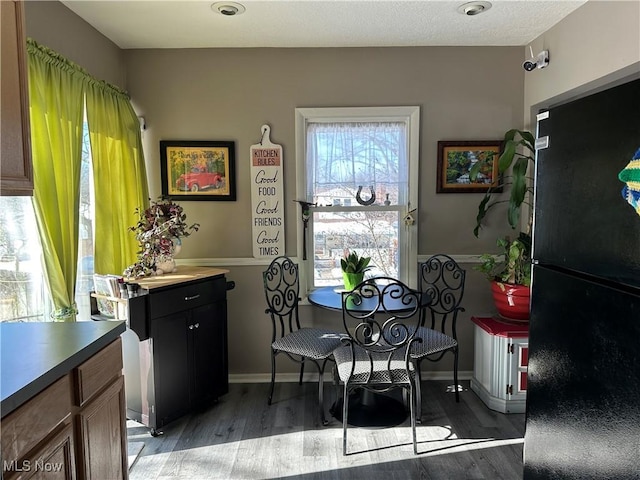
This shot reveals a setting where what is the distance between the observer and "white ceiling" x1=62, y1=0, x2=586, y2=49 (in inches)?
92.1

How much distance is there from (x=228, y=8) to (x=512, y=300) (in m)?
2.44

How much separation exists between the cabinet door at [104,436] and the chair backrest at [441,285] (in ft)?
6.93

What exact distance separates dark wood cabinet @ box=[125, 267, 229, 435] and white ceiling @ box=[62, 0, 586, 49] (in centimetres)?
154

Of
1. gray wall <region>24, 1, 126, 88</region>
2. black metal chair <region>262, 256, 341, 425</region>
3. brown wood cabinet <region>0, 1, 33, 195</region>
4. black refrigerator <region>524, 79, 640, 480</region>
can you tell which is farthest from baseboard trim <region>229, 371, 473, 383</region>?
gray wall <region>24, 1, 126, 88</region>

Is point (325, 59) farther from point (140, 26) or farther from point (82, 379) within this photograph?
point (82, 379)

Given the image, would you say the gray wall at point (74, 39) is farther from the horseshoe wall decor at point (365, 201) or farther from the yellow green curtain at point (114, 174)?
the horseshoe wall decor at point (365, 201)

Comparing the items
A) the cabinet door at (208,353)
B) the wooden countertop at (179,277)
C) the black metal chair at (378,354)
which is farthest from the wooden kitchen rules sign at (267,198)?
the black metal chair at (378,354)

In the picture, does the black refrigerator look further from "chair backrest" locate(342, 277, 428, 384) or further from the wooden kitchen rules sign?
the wooden kitchen rules sign

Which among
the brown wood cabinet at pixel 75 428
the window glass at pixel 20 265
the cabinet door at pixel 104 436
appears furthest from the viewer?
the window glass at pixel 20 265

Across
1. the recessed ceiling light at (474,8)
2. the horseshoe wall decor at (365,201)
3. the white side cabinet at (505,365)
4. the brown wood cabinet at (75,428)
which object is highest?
the recessed ceiling light at (474,8)

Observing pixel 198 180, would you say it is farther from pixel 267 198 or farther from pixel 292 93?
pixel 292 93

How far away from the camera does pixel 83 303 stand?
2.51m

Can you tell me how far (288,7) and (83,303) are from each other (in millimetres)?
2080

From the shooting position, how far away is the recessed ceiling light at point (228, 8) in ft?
7.62
